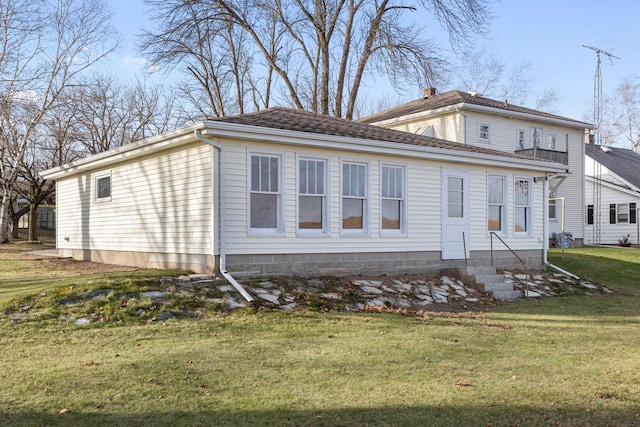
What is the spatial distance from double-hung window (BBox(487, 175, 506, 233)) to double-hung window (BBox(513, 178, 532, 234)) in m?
0.47

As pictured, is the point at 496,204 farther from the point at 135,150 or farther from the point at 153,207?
the point at 135,150

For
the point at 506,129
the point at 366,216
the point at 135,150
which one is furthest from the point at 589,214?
the point at 135,150

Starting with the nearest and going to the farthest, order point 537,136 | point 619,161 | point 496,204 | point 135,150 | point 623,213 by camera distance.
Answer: point 135,150
point 496,204
point 537,136
point 623,213
point 619,161

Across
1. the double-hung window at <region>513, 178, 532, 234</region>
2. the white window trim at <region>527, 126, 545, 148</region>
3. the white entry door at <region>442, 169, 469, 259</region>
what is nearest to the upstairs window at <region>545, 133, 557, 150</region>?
the white window trim at <region>527, 126, 545, 148</region>

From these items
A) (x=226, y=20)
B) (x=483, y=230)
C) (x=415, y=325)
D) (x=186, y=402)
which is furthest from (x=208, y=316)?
(x=226, y=20)

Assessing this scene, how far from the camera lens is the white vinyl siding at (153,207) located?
1161 cm

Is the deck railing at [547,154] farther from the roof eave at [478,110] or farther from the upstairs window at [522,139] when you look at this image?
the roof eave at [478,110]

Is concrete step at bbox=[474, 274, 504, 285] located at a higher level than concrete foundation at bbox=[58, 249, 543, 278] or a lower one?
lower

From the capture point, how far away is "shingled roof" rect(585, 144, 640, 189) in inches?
1324

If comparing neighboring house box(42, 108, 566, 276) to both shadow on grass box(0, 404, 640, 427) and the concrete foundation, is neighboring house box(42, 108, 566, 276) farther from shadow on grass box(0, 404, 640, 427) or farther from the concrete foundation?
shadow on grass box(0, 404, 640, 427)

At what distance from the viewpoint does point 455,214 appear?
1473 cm

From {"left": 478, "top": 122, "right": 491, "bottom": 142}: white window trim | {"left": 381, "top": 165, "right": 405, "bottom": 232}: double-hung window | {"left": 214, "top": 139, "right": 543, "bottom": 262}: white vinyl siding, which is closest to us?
{"left": 214, "top": 139, "right": 543, "bottom": 262}: white vinyl siding

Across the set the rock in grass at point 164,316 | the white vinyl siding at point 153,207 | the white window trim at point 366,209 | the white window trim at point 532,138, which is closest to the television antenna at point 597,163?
the white window trim at point 532,138

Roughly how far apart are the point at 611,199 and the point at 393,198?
2349 centimetres
